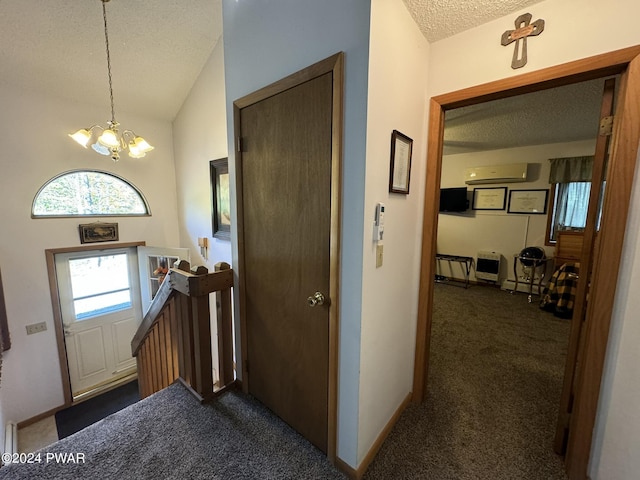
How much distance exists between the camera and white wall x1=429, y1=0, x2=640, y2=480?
1.03m

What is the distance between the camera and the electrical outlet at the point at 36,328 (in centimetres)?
299

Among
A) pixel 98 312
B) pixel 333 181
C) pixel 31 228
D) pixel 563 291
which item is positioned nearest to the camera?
pixel 333 181

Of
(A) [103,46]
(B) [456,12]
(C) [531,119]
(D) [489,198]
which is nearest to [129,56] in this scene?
(A) [103,46]

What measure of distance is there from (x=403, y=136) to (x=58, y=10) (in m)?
3.14

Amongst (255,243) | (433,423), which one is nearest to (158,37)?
(255,243)

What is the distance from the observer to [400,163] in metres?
1.30

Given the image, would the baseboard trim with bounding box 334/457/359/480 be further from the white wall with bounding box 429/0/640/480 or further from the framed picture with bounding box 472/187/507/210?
the framed picture with bounding box 472/187/507/210

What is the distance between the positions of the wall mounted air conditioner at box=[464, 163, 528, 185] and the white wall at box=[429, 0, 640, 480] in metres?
3.58

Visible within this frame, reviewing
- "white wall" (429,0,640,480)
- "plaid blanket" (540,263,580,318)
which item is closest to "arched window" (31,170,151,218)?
"white wall" (429,0,640,480)

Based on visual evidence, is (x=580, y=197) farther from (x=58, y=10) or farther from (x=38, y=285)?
(x=38, y=285)

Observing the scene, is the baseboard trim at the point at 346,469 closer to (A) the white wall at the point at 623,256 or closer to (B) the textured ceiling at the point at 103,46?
(A) the white wall at the point at 623,256

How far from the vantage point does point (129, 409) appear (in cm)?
158

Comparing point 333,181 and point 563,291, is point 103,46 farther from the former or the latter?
point 563,291

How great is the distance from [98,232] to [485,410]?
14.7 feet
